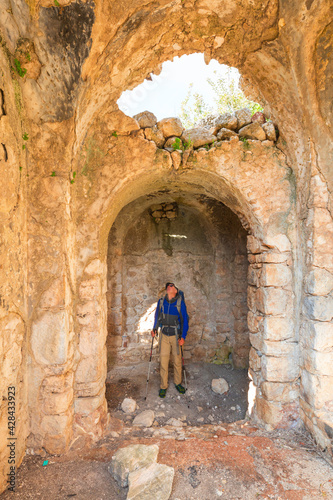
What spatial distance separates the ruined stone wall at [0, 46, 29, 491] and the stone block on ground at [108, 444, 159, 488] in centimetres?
78

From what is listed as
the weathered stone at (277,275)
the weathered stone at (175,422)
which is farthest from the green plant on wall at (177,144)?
the weathered stone at (175,422)

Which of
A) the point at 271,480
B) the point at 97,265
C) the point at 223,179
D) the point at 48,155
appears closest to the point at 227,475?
the point at 271,480

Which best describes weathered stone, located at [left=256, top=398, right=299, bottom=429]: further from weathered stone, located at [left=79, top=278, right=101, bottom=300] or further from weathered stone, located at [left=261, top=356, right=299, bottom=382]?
weathered stone, located at [left=79, top=278, right=101, bottom=300]

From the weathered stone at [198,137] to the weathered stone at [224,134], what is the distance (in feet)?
0.23

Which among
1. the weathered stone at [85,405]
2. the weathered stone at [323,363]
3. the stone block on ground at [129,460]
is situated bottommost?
the stone block on ground at [129,460]

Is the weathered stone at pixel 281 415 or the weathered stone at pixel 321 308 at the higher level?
the weathered stone at pixel 321 308

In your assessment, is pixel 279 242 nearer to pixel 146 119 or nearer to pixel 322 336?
pixel 322 336

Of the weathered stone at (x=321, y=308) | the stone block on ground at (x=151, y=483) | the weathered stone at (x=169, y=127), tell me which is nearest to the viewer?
the stone block on ground at (x=151, y=483)

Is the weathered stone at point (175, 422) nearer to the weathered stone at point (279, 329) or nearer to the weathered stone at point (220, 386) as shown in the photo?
the weathered stone at point (220, 386)

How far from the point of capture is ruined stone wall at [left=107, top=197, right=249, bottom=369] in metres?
5.09

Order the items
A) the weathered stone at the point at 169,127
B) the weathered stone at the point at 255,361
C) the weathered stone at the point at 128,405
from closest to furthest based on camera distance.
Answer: the weathered stone at the point at 169,127 < the weathered stone at the point at 255,361 < the weathered stone at the point at 128,405

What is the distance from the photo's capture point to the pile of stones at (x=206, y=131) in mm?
2955

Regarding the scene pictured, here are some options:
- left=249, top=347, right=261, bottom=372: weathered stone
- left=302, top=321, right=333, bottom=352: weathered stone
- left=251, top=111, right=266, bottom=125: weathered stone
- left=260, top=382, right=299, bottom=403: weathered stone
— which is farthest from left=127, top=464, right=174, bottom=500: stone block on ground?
left=251, top=111, right=266, bottom=125: weathered stone

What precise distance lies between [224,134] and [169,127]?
641mm
